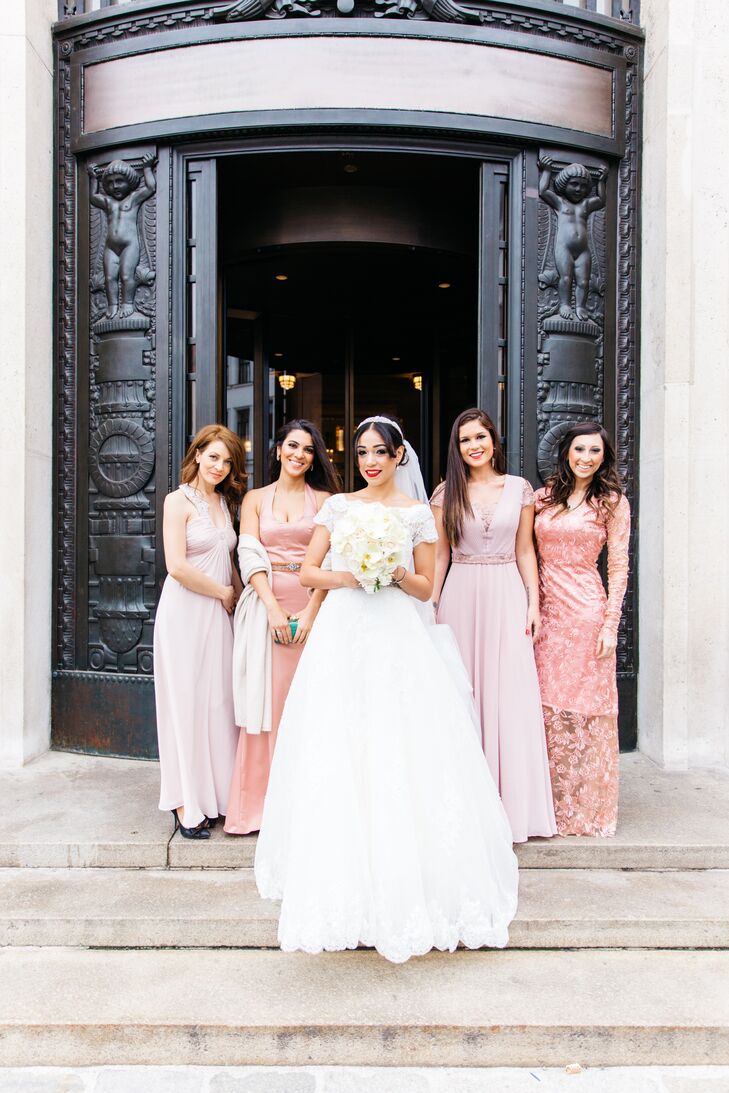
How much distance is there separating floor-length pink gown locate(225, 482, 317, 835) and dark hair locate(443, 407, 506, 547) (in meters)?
0.71

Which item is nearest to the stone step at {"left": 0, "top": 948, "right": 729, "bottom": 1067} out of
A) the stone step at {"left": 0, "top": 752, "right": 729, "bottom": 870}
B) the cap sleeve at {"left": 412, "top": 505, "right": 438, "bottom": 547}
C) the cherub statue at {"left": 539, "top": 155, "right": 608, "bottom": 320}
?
the stone step at {"left": 0, "top": 752, "right": 729, "bottom": 870}

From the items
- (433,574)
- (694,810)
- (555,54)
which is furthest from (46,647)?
(555,54)

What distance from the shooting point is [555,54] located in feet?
17.3

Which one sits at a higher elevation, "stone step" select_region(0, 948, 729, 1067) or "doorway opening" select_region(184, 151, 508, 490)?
"doorway opening" select_region(184, 151, 508, 490)

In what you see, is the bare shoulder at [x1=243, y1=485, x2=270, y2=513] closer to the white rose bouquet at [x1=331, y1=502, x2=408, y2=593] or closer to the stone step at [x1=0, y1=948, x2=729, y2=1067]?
the white rose bouquet at [x1=331, y1=502, x2=408, y2=593]

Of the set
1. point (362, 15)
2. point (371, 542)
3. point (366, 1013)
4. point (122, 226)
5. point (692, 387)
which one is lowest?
point (366, 1013)

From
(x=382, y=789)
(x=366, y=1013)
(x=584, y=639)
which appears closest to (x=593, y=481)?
(x=584, y=639)

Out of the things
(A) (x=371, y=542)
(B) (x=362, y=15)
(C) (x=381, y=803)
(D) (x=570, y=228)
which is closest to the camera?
(C) (x=381, y=803)

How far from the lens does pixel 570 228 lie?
17.7 ft

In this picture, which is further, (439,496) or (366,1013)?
(439,496)

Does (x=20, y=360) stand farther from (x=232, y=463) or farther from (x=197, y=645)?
(x=197, y=645)

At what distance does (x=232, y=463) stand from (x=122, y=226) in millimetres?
2350

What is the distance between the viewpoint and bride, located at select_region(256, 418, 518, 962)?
2.96m

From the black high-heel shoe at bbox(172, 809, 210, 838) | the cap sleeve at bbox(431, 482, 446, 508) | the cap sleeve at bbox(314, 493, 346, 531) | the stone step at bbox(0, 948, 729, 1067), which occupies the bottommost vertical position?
the stone step at bbox(0, 948, 729, 1067)
